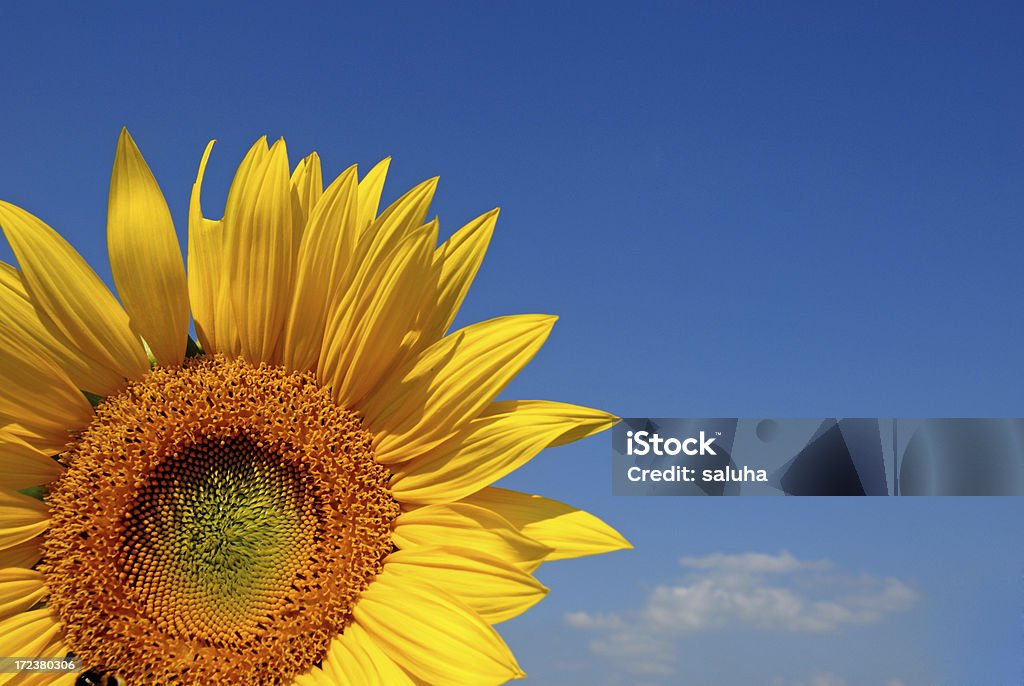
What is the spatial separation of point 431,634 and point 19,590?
3.68ft

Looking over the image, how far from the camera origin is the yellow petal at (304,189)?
267cm

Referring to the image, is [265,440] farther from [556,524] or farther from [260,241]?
[556,524]

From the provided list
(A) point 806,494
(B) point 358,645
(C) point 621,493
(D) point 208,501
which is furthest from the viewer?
(A) point 806,494

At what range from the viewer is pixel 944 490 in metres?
6.13

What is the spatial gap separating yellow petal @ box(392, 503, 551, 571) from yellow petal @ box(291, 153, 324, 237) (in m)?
0.80

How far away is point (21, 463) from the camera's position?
2.70 m

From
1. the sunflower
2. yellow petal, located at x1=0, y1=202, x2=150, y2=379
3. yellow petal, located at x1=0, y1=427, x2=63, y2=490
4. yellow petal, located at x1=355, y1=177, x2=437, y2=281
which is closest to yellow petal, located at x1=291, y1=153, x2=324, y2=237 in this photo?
the sunflower

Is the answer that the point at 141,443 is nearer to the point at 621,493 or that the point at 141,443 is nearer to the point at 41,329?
the point at 41,329

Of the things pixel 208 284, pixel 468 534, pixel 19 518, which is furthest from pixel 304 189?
pixel 19 518

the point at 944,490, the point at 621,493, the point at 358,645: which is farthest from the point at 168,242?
the point at 944,490

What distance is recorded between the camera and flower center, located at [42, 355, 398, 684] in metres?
2.68

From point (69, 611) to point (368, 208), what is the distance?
1334 mm

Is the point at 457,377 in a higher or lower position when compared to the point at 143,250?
lower

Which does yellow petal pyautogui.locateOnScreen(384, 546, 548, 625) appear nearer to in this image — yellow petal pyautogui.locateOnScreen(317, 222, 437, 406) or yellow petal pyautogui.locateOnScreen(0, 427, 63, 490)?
yellow petal pyautogui.locateOnScreen(317, 222, 437, 406)
